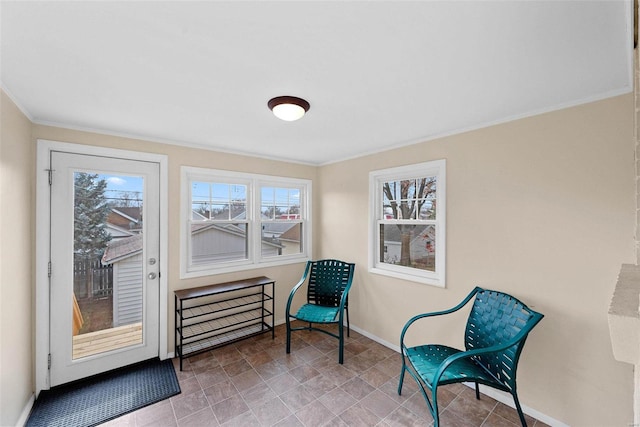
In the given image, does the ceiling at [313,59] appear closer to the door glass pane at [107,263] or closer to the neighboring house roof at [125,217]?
the door glass pane at [107,263]

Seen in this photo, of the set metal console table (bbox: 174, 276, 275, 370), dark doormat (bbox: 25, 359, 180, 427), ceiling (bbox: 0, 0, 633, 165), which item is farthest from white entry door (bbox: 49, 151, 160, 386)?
ceiling (bbox: 0, 0, 633, 165)

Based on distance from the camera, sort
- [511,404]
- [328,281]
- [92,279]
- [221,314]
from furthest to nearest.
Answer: [328,281] < [221,314] < [92,279] < [511,404]

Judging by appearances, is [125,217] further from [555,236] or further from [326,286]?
[555,236]

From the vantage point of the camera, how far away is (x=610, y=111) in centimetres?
177

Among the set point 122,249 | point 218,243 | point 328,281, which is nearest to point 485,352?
point 328,281

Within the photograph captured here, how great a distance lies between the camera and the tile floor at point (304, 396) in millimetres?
2037

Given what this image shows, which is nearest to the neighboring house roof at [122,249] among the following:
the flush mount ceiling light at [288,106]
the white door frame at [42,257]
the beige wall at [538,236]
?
the white door frame at [42,257]

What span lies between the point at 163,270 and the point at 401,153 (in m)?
2.91

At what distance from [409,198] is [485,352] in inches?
69.4

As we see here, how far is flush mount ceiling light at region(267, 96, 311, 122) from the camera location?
1829 mm

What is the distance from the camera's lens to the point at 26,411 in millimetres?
2025

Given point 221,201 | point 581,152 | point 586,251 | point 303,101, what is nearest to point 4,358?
point 221,201

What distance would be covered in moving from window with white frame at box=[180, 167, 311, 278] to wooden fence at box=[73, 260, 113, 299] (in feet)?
2.13

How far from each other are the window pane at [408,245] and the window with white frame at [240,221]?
122 cm
